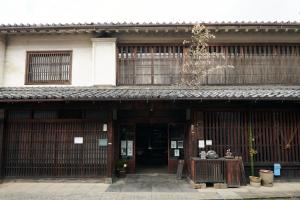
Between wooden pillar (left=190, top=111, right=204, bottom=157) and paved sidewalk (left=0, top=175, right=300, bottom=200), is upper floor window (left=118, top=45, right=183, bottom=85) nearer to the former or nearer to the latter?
wooden pillar (left=190, top=111, right=204, bottom=157)

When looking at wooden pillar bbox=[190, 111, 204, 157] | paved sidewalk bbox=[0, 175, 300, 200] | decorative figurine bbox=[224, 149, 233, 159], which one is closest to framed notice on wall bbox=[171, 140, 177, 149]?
paved sidewalk bbox=[0, 175, 300, 200]

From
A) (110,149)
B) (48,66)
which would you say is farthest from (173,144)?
(48,66)

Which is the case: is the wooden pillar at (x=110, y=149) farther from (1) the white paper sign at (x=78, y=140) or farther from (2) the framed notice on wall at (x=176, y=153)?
(2) the framed notice on wall at (x=176, y=153)

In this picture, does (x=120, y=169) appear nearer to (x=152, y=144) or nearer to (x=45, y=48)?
(x=152, y=144)

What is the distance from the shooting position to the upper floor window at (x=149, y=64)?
15336 millimetres

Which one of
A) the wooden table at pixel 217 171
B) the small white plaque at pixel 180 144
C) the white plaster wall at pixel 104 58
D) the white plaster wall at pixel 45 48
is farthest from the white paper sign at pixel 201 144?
the white plaster wall at pixel 45 48

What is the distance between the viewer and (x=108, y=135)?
43.7ft

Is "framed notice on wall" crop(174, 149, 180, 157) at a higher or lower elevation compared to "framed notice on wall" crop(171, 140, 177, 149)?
lower

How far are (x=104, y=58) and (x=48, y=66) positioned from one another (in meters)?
2.97

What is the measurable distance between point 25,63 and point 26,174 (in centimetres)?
573

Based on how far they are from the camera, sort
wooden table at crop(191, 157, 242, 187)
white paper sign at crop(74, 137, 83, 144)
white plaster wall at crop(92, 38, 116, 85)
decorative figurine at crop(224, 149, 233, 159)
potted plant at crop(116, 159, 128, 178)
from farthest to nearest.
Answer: white plaster wall at crop(92, 38, 116, 85)
potted plant at crop(116, 159, 128, 178)
white paper sign at crop(74, 137, 83, 144)
decorative figurine at crop(224, 149, 233, 159)
wooden table at crop(191, 157, 242, 187)

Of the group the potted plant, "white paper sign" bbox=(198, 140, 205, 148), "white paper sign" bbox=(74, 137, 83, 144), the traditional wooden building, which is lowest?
the potted plant

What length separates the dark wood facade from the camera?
13.1 metres

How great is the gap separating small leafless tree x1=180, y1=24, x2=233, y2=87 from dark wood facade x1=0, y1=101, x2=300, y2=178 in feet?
7.47
